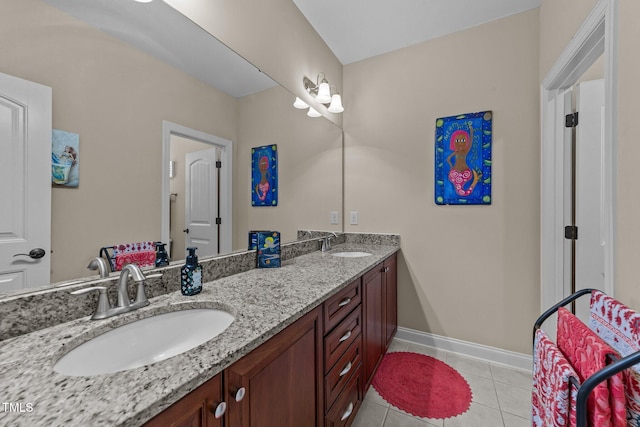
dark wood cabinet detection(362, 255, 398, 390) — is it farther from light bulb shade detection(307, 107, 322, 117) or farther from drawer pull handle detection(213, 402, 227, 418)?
Answer: light bulb shade detection(307, 107, 322, 117)

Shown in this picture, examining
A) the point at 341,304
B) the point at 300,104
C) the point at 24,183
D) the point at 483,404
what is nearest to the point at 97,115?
the point at 24,183

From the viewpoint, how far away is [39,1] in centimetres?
71

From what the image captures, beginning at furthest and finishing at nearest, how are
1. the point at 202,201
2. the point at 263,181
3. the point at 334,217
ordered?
the point at 334,217, the point at 263,181, the point at 202,201

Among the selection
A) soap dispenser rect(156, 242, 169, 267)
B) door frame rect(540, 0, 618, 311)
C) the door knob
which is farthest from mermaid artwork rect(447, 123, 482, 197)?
the door knob

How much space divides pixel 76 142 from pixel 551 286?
98.9 inches

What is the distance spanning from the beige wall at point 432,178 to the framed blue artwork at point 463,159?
0.19 feet

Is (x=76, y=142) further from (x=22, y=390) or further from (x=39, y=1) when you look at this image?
(x=22, y=390)

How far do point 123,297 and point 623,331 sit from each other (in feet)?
5.02

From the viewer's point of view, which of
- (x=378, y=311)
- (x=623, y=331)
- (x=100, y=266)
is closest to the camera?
(x=623, y=331)

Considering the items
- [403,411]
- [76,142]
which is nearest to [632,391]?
[403,411]

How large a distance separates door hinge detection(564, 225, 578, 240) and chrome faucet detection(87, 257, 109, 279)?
7.90ft

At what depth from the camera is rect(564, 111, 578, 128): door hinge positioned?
65.1 inches

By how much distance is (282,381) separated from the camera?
0.84 m

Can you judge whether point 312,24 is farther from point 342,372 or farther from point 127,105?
point 342,372
